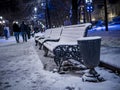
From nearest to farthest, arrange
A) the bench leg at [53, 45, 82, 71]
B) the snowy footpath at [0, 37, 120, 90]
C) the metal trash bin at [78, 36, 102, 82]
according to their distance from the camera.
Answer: the snowy footpath at [0, 37, 120, 90] < the metal trash bin at [78, 36, 102, 82] < the bench leg at [53, 45, 82, 71]

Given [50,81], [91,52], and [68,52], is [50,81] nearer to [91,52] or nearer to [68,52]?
[68,52]

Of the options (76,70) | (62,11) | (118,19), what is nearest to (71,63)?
(76,70)

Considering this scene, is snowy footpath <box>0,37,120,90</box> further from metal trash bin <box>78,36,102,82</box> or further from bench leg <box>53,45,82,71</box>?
bench leg <box>53,45,82,71</box>

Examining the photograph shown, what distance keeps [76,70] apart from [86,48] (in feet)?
4.76

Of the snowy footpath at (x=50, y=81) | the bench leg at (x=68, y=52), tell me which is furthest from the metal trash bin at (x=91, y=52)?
the bench leg at (x=68, y=52)

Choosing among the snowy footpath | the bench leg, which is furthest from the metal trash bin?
the bench leg

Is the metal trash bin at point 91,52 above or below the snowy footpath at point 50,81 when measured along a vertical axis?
above

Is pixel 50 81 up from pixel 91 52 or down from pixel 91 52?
down

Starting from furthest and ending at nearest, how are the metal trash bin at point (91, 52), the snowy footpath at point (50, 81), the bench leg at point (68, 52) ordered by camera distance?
the bench leg at point (68, 52) < the metal trash bin at point (91, 52) < the snowy footpath at point (50, 81)

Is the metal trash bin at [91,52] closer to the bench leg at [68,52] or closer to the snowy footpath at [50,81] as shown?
the snowy footpath at [50,81]

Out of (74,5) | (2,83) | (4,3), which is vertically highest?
(4,3)

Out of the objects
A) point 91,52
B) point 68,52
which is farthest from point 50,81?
point 91,52

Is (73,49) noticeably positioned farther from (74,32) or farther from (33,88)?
(33,88)

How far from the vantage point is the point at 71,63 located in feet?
26.7
